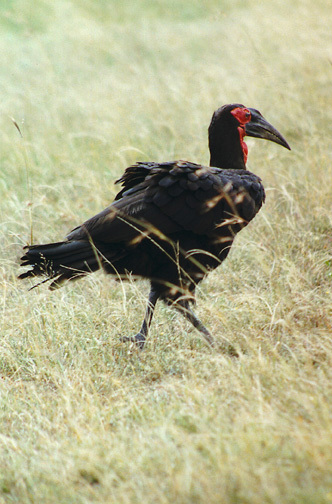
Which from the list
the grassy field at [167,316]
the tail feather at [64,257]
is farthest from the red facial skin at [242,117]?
the tail feather at [64,257]

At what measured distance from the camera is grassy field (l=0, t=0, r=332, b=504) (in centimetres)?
213

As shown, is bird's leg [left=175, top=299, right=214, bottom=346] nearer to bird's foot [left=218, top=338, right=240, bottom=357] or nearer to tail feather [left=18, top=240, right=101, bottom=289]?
bird's foot [left=218, top=338, right=240, bottom=357]

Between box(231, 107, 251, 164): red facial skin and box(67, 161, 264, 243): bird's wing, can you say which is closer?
box(67, 161, 264, 243): bird's wing

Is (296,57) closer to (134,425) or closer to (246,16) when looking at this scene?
(246,16)

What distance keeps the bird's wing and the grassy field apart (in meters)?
0.41

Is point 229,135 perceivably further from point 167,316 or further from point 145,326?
point 145,326

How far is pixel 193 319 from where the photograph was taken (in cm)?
344

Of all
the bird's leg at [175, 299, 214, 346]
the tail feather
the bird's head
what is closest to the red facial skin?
the bird's head

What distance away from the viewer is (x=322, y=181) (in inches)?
183

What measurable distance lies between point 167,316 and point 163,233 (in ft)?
2.29

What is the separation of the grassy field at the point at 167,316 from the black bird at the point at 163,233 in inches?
8.8

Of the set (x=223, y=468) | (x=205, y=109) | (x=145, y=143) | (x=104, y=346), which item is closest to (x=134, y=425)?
(x=223, y=468)

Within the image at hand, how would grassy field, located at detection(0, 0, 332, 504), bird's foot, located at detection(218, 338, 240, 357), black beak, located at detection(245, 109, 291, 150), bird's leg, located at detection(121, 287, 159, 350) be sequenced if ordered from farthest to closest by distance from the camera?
black beak, located at detection(245, 109, 291, 150)
bird's leg, located at detection(121, 287, 159, 350)
bird's foot, located at detection(218, 338, 240, 357)
grassy field, located at detection(0, 0, 332, 504)

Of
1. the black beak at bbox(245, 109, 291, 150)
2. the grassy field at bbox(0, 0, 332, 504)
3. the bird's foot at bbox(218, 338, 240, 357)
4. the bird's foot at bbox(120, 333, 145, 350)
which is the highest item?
the black beak at bbox(245, 109, 291, 150)
